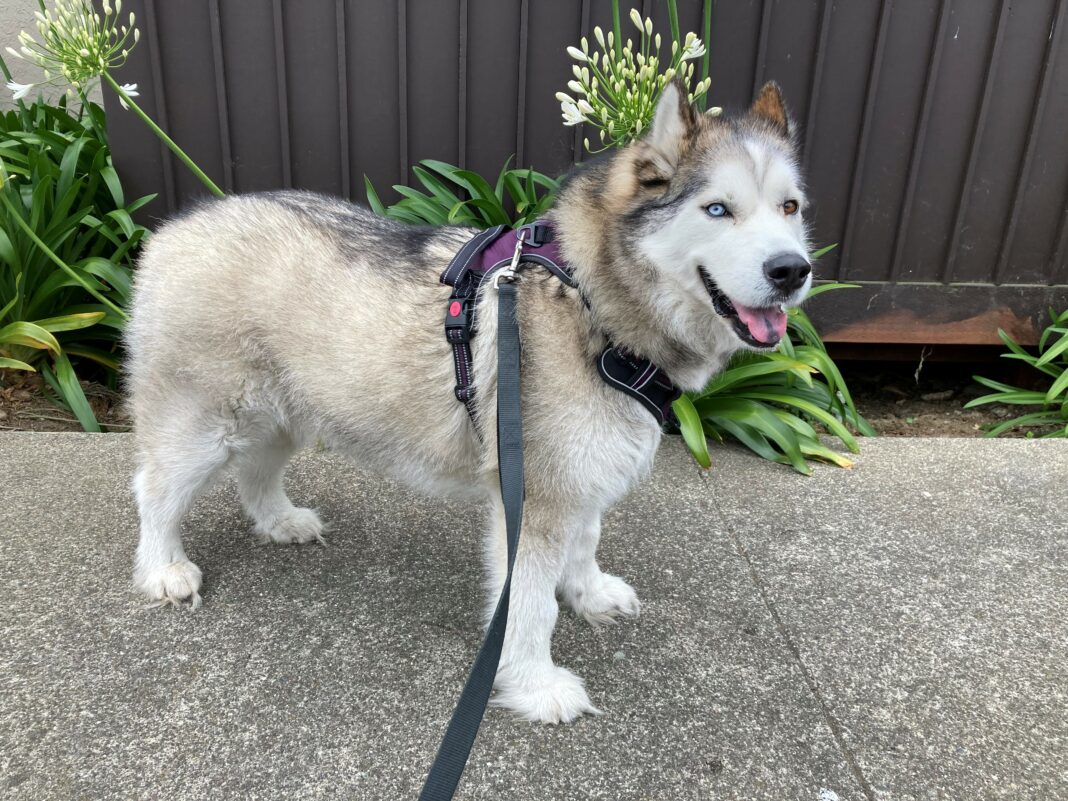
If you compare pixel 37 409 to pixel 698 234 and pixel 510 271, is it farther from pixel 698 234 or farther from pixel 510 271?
pixel 698 234

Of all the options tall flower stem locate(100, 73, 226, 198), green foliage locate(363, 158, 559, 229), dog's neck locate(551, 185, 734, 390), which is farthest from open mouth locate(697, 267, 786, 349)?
green foliage locate(363, 158, 559, 229)

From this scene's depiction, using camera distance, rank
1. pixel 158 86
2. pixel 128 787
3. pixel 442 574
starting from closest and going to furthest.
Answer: pixel 128 787 → pixel 442 574 → pixel 158 86

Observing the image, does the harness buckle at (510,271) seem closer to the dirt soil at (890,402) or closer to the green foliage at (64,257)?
the green foliage at (64,257)

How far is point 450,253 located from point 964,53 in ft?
13.9

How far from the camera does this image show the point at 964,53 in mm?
4676

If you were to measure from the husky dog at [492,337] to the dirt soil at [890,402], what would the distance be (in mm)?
2105

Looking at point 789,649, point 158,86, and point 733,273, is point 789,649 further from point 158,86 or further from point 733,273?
point 158,86

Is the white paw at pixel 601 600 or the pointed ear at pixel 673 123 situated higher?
the pointed ear at pixel 673 123

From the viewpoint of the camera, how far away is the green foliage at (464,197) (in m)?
4.41

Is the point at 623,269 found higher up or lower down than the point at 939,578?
higher up

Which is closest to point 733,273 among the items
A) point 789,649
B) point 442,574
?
point 789,649

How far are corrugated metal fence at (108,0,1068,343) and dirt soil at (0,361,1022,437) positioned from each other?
92cm

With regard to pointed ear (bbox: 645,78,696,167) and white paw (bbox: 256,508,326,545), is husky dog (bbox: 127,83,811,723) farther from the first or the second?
white paw (bbox: 256,508,326,545)

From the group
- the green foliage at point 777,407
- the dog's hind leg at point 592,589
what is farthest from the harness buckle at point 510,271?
the green foliage at point 777,407
